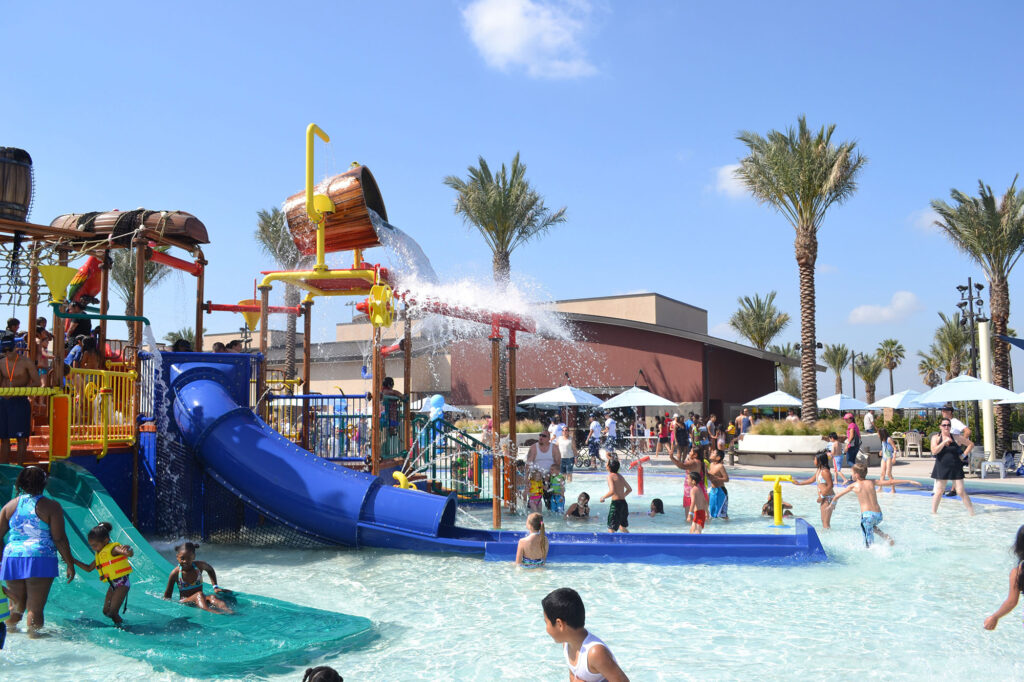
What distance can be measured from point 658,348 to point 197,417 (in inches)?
1017

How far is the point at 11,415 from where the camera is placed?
8250 millimetres

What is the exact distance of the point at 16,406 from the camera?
828 centimetres

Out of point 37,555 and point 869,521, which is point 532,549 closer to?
point 869,521

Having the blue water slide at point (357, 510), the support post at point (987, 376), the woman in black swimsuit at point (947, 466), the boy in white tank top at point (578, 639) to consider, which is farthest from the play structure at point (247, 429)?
the support post at point (987, 376)

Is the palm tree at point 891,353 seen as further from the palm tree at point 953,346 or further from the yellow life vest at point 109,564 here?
the yellow life vest at point 109,564

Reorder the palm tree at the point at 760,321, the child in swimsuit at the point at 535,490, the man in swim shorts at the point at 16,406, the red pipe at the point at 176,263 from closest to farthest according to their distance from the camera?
the man in swim shorts at the point at 16,406, the red pipe at the point at 176,263, the child in swimsuit at the point at 535,490, the palm tree at the point at 760,321

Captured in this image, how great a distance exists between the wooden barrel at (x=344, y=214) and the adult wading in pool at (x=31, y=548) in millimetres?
6562

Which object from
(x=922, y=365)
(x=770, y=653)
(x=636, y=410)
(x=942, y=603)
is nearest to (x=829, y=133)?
(x=636, y=410)

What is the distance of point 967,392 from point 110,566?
17992 millimetres

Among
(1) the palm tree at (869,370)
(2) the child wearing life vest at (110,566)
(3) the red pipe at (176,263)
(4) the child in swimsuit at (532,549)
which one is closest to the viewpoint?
(2) the child wearing life vest at (110,566)

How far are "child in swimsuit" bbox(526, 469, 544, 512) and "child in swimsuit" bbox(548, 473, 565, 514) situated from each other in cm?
26

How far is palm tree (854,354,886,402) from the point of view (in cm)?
7306

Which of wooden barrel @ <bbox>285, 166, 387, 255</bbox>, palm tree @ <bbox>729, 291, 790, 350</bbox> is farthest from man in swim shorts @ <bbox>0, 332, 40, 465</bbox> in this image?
palm tree @ <bbox>729, 291, 790, 350</bbox>

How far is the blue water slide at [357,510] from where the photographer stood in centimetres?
959
